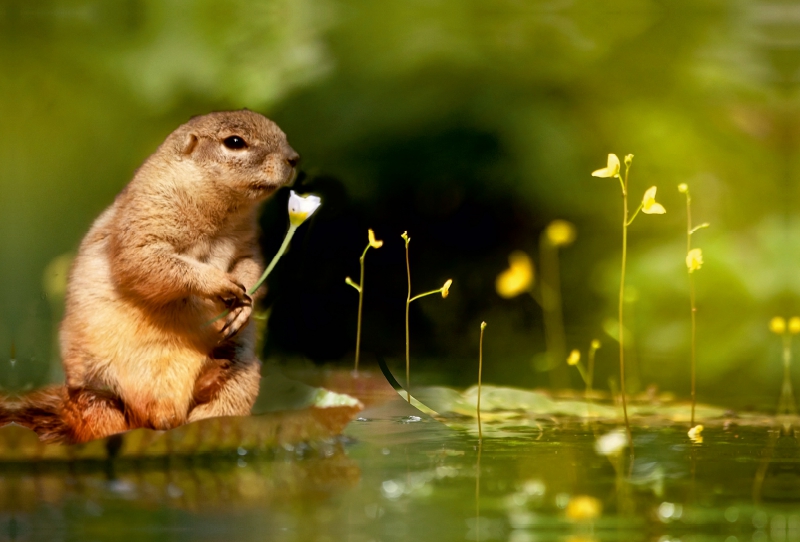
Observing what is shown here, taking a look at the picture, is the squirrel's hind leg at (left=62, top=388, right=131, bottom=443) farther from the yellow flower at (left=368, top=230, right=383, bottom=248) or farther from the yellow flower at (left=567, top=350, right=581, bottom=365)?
the yellow flower at (left=567, top=350, right=581, bottom=365)

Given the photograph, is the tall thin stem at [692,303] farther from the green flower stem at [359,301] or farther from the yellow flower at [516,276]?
the green flower stem at [359,301]

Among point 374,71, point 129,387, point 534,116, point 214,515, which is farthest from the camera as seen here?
point 534,116

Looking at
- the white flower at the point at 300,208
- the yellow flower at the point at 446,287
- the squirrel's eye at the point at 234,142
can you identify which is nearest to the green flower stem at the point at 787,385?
the yellow flower at the point at 446,287

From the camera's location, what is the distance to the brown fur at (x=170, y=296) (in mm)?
1543

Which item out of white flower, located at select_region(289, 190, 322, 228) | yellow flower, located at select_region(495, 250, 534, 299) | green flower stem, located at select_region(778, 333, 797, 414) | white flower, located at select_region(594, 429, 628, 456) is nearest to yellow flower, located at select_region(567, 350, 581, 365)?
yellow flower, located at select_region(495, 250, 534, 299)

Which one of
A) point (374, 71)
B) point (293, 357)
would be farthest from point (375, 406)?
point (374, 71)

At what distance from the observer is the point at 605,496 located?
4.14 ft

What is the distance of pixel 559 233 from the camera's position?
209cm

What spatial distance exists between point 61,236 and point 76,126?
24 centimetres

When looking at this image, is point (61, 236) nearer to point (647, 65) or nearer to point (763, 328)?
point (647, 65)

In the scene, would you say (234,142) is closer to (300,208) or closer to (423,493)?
(300,208)

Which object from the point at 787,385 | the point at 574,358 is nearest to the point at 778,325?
the point at 787,385

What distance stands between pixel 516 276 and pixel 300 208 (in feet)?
2.13

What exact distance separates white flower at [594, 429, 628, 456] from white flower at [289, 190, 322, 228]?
0.67 m
